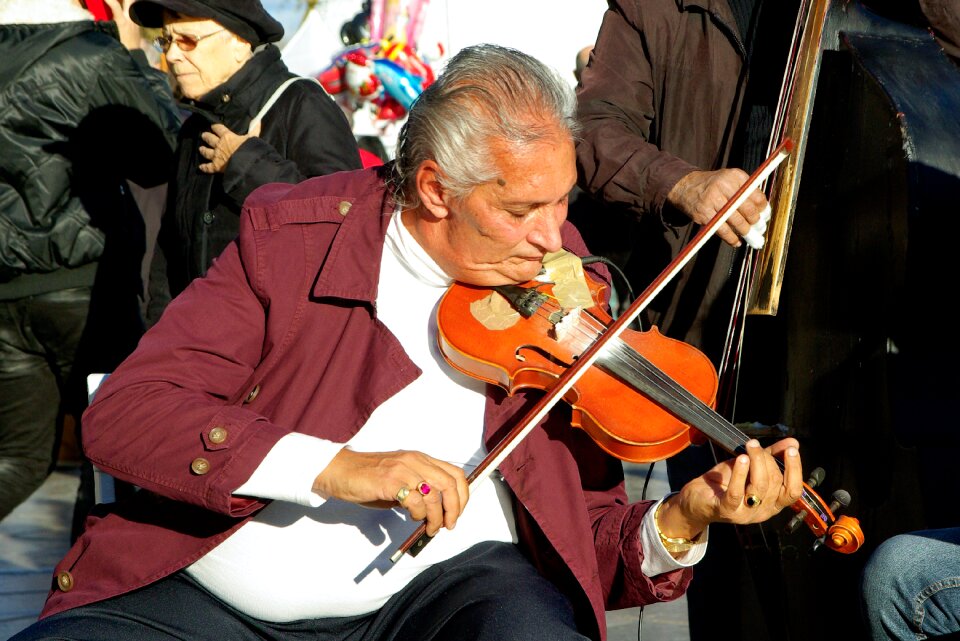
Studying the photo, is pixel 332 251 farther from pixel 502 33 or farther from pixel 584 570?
pixel 502 33

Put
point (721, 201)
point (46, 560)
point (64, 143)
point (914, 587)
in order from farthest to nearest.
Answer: point (46, 560) < point (64, 143) < point (721, 201) < point (914, 587)

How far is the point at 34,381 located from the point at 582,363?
7.20ft

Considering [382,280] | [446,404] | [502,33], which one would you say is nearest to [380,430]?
[446,404]

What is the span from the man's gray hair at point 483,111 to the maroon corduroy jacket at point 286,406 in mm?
235

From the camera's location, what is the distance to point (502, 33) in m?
7.03

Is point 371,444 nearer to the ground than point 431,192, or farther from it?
nearer to the ground

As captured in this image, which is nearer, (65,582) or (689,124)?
(65,582)

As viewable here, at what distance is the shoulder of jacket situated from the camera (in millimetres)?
2156

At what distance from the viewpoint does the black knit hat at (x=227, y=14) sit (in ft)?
9.96

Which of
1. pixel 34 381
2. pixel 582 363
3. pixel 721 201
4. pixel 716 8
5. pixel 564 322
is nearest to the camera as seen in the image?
pixel 582 363

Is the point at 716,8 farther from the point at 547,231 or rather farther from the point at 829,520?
the point at 829,520

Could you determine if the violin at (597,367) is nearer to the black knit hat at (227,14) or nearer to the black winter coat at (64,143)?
the black knit hat at (227,14)

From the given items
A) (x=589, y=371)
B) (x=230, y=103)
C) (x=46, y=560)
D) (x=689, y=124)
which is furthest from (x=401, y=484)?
(x=46, y=560)

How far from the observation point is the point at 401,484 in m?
1.79
